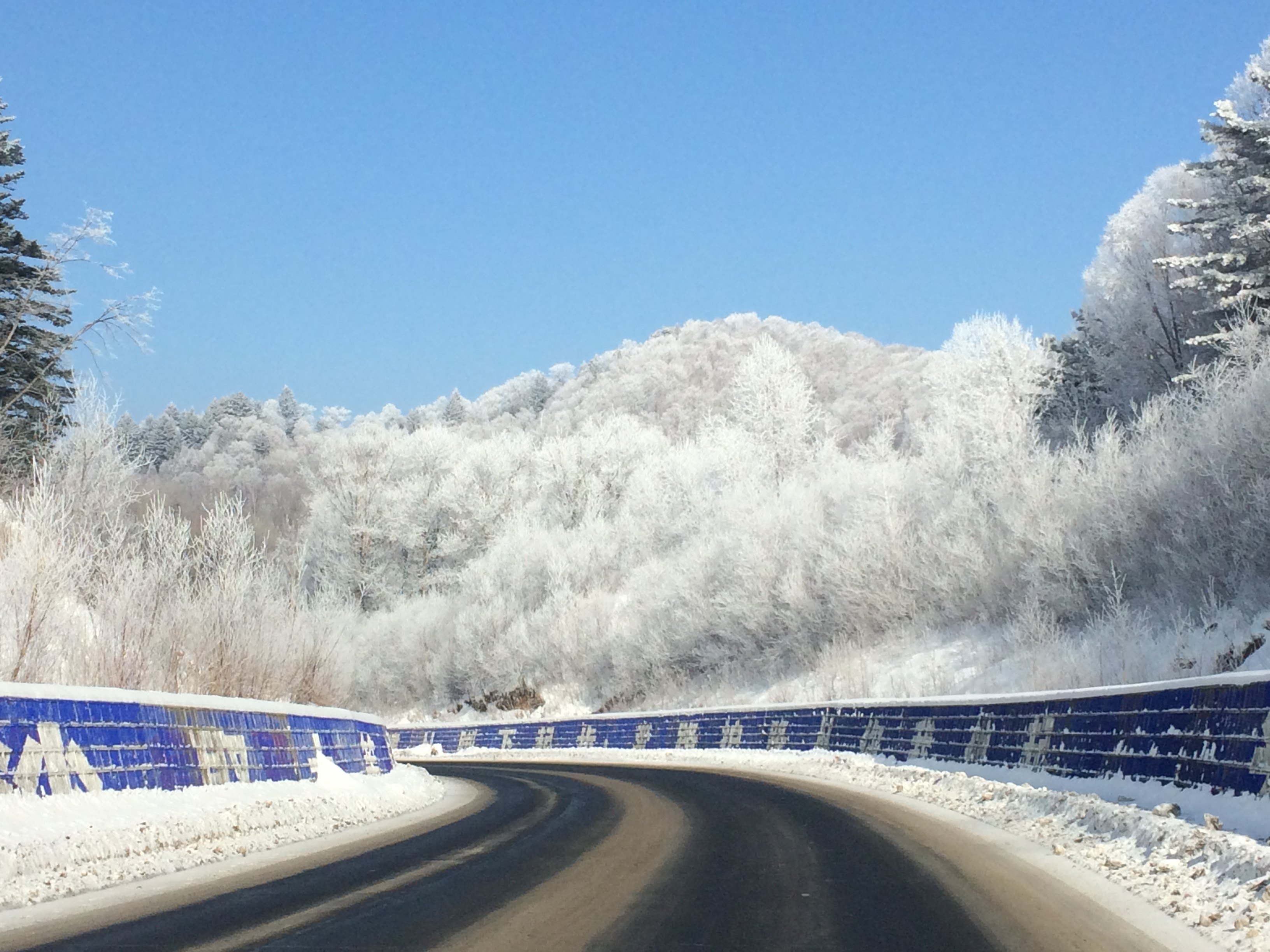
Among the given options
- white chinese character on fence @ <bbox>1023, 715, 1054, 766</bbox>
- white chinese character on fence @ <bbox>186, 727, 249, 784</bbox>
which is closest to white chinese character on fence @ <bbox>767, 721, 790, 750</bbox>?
white chinese character on fence @ <bbox>1023, 715, 1054, 766</bbox>

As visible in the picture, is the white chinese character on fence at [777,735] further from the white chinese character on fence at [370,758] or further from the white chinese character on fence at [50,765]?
the white chinese character on fence at [50,765]

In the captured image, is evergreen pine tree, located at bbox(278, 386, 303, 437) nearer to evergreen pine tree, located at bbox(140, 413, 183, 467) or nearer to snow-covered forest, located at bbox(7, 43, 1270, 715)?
evergreen pine tree, located at bbox(140, 413, 183, 467)

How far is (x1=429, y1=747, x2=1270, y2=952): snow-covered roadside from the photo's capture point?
6.69 m

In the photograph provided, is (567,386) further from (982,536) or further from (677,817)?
(677,817)

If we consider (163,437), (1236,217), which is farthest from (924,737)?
(163,437)

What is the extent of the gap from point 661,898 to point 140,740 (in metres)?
5.26

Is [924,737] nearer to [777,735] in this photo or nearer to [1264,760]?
[777,735]

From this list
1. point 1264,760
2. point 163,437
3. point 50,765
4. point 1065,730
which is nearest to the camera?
point 1264,760

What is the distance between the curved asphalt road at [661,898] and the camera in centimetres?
628

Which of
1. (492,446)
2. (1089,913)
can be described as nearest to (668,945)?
(1089,913)

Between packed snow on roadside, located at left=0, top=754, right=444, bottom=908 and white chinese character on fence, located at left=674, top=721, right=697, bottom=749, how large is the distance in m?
21.0

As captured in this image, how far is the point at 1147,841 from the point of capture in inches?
355

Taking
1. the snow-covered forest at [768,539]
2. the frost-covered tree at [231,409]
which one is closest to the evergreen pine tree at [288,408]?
the frost-covered tree at [231,409]

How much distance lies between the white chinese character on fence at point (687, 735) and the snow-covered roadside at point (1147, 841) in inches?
659
